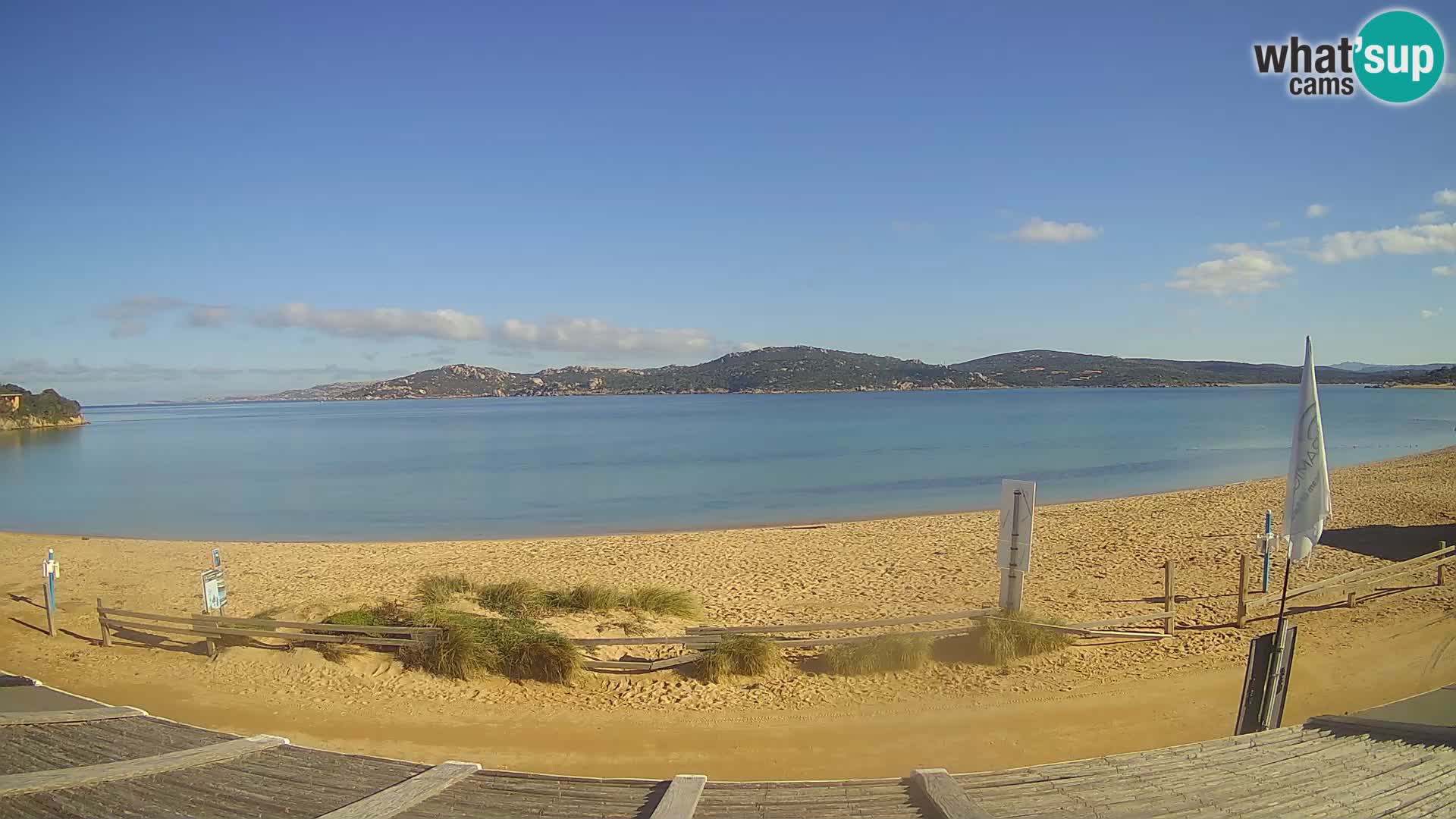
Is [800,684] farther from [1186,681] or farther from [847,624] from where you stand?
[1186,681]

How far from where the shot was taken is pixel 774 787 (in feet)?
14.4

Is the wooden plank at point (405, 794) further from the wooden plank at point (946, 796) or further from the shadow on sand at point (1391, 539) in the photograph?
the shadow on sand at point (1391, 539)

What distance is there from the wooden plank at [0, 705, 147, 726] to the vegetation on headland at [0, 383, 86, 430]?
365 ft

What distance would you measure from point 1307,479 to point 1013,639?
4.13 meters

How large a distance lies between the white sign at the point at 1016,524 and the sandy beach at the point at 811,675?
45.0 inches

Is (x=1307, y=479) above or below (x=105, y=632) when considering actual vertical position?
above

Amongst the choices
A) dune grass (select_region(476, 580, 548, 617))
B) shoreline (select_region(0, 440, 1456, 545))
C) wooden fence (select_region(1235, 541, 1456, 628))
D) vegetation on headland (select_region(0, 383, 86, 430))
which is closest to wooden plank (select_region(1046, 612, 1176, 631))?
wooden fence (select_region(1235, 541, 1456, 628))

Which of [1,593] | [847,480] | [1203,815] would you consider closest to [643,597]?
[1203,815]

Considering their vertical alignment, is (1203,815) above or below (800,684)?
above

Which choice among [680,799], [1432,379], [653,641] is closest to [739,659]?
[653,641]

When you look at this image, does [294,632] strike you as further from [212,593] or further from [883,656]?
[883,656]

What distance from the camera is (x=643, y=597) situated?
12.4 m

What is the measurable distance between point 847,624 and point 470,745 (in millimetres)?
4009

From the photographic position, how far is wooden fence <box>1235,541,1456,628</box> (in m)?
10.6
